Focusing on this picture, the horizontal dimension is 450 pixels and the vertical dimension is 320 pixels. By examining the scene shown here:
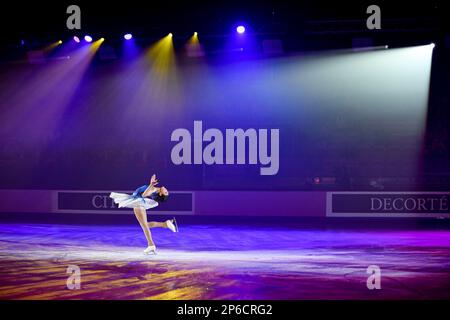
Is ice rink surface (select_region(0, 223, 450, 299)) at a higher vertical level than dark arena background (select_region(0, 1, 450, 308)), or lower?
lower

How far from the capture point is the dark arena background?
927 cm

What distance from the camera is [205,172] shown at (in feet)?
43.3

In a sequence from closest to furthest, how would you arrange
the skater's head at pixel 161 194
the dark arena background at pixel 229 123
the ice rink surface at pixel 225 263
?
1. the ice rink surface at pixel 225 263
2. the skater's head at pixel 161 194
3. the dark arena background at pixel 229 123

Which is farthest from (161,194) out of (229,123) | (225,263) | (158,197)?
(229,123)

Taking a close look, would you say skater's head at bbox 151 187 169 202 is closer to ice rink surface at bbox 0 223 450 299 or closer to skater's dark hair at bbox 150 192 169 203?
skater's dark hair at bbox 150 192 169 203

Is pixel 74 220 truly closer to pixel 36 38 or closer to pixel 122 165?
pixel 122 165

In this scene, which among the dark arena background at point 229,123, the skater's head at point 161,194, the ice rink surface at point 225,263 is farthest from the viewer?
the dark arena background at point 229,123

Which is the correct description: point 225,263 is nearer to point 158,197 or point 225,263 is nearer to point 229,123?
point 158,197

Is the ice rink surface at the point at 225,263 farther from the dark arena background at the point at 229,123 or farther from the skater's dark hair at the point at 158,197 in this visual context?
the skater's dark hair at the point at 158,197

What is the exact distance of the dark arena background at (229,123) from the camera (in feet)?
30.4

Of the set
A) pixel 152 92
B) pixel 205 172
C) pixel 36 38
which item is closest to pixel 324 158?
pixel 205 172

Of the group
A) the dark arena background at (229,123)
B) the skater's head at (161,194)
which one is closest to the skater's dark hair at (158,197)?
the skater's head at (161,194)

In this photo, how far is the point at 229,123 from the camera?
1341 centimetres

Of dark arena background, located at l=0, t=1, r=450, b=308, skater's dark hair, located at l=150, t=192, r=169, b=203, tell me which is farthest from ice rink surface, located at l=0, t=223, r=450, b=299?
skater's dark hair, located at l=150, t=192, r=169, b=203
